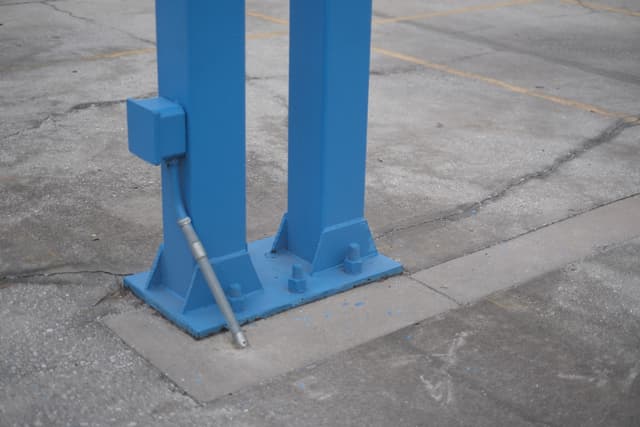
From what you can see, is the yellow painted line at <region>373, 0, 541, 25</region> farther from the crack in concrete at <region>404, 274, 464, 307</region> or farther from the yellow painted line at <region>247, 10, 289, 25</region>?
the crack in concrete at <region>404, 274, 464, 307</region>

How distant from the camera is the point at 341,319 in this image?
14.1 feet

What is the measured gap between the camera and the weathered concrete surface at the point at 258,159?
385 cm

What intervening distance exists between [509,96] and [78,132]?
11.7 ft

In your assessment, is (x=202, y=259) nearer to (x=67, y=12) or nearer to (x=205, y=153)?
(x=205, y=153)

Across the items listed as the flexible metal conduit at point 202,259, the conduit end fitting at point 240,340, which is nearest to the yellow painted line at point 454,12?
the flexible metal conduit at point 202,259

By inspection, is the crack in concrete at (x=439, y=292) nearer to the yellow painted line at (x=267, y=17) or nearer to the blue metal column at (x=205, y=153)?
the blue metal column at (x=205, y=153)

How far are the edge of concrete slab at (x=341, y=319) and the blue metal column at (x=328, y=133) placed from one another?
0.79 feet

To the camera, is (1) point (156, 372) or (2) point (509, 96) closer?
(1) point (156, 372)

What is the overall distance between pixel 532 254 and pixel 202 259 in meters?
1.97

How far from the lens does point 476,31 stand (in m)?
10.3

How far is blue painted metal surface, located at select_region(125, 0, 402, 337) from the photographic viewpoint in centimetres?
387

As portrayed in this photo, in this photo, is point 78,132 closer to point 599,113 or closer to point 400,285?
point 400,285

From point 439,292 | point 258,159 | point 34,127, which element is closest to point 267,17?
point 34,127

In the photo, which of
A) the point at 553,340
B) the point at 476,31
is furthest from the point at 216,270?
the point at 476,31
